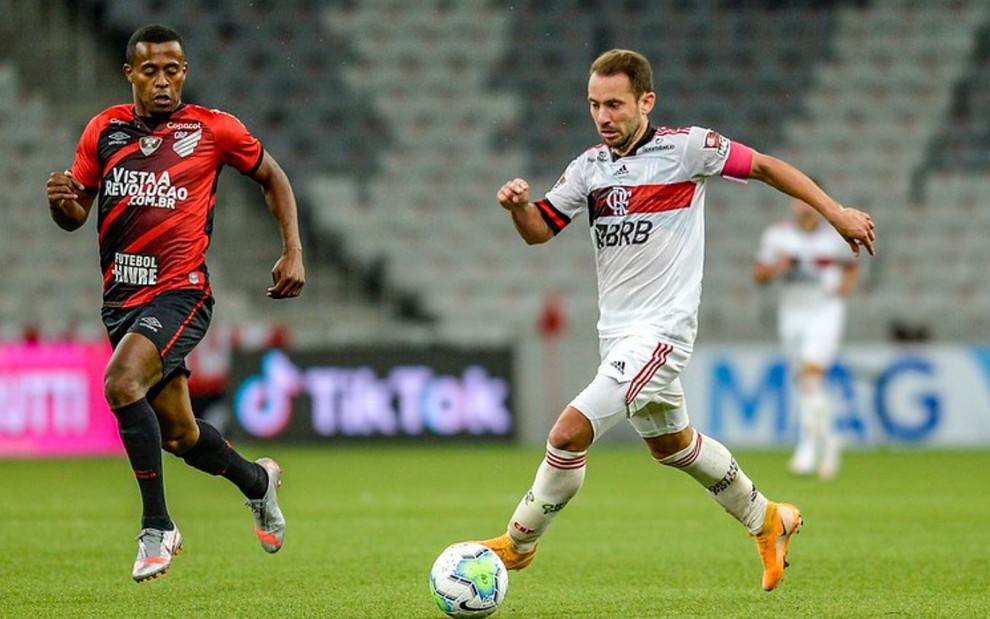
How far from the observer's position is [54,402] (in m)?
15.4

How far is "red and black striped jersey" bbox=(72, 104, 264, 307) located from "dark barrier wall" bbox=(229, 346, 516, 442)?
9112 mm

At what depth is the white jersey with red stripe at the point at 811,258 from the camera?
12.4 metres

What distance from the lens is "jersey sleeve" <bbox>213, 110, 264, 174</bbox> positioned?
655cm

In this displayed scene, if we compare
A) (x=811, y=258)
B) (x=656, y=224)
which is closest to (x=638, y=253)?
(x=656, y=224)

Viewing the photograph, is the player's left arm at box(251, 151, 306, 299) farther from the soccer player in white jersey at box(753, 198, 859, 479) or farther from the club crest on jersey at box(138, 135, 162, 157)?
the soccer player in white jersey at box(753, 198, 859, 479)

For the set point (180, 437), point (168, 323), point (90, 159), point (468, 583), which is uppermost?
point (90, 159)

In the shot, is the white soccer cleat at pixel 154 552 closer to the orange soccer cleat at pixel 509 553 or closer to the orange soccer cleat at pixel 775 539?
the orange soccer cleat at pixel 509 553

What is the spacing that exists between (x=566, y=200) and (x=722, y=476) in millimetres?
1203

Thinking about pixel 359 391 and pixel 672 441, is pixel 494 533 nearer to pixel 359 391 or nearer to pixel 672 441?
pixel 672 441

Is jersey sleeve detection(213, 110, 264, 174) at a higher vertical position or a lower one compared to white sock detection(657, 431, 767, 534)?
higher

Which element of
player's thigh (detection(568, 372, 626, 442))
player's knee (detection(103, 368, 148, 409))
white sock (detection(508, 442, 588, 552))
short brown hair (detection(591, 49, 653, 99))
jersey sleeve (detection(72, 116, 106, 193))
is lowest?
white sock (detection(508, 442, 588, 552))

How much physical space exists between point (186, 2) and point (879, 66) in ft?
27.2

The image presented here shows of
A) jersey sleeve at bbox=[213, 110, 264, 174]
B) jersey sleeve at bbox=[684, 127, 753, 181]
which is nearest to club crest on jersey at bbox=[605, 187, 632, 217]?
jersey sleeve at bbox=[684, 127, 753, 181]

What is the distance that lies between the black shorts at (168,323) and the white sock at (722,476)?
6.12 ft
